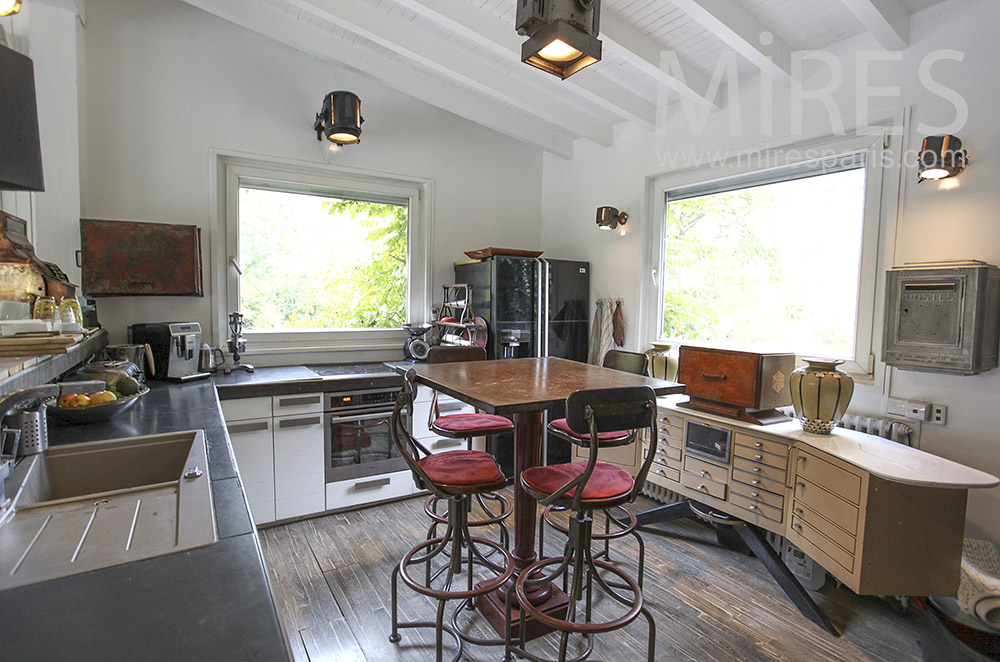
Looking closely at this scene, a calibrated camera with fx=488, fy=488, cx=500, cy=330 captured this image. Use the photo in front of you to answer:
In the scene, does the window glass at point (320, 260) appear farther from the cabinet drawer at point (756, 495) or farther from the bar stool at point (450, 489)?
the cabinet drawer at point (756, 495)

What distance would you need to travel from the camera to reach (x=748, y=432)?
8.09ft

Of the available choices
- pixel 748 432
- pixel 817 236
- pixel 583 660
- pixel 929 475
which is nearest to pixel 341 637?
pixel 583 660

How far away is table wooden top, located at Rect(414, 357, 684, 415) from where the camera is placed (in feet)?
5.30

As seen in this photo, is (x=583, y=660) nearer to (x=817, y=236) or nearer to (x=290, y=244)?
(x=817, y=236)

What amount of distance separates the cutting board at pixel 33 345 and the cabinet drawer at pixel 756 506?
293 cm

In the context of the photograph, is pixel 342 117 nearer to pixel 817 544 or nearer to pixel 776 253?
pixel 776 253

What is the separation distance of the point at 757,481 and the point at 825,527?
36 centimetres

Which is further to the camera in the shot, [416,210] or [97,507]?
[416,210]

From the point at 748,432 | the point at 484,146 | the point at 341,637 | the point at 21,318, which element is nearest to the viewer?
the point at 21,318

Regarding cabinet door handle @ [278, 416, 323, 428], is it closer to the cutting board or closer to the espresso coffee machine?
the espresso coffee machine

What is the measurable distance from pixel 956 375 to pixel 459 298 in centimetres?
303

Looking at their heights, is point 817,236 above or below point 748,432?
above

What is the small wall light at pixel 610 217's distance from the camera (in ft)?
12.2

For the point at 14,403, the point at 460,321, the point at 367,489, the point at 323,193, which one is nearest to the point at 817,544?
the point at 367,489
